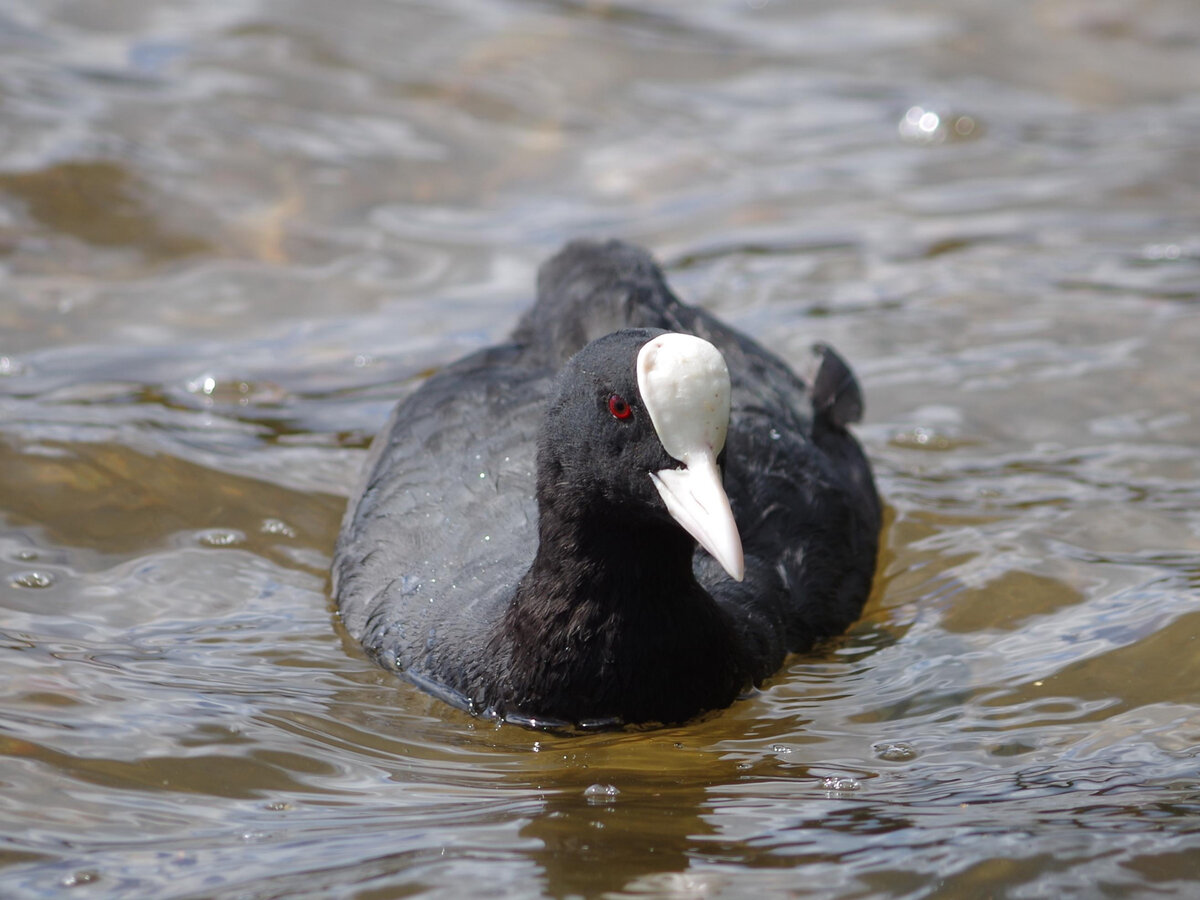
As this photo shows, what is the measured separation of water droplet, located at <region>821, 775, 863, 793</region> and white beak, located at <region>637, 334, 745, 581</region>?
513 millimetres

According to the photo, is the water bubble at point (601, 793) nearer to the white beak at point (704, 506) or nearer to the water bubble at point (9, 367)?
the white beak at point (704, 506)

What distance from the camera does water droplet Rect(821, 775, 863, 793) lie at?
10.6 ft

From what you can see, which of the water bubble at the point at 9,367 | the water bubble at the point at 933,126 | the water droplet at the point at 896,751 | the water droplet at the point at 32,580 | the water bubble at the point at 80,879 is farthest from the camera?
the water bubble at the point at 933,126

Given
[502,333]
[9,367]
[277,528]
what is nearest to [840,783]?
[277,528]

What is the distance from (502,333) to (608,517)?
2888 mm

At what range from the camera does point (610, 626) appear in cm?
345

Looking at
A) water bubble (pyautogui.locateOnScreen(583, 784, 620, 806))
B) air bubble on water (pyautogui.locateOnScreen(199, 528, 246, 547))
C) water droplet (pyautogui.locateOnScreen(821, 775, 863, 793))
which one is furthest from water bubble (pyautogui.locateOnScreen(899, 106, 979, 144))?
water bubble (pyautogui.locateOnScreen(583, 784, 620, 806))

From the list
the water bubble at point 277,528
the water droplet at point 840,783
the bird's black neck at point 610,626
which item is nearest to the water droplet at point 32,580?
the water bubble at point 277,528

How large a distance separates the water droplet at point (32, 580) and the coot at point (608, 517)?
0.77 meters

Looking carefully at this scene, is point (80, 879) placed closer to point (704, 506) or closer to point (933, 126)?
point (704, 506)

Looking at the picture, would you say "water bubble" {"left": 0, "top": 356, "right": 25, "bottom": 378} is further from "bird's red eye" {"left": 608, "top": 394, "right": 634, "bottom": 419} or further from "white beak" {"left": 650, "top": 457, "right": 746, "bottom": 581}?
"white beak" {"left": 650, "top": 457, "right": 746, "bottom": 581}

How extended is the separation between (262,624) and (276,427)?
1.34 m

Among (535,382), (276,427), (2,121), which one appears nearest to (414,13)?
(2,121)

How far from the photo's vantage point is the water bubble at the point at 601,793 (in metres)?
3.17
